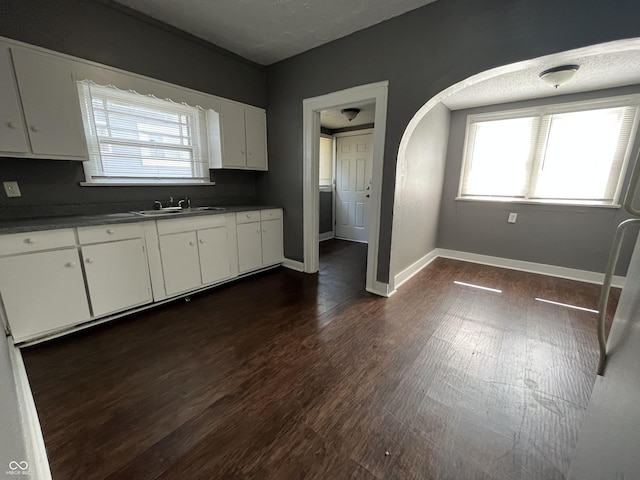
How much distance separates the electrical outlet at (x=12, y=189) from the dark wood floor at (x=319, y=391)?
Result: 47.5 inches

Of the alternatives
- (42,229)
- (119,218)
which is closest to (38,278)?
(42,229)

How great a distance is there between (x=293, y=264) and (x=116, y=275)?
6.63ft

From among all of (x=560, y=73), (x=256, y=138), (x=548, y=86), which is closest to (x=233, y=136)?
(x=256, y=138)

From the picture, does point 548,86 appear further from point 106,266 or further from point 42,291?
point 42,291

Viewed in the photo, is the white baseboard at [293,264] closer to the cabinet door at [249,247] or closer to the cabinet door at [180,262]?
the cabinet door at [249,247]

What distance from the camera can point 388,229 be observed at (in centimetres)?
272

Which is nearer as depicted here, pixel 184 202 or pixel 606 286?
pixel 606 286

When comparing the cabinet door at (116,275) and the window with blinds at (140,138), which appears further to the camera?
the window with blinds at (140,138)

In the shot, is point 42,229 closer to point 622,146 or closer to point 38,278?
point 38,278

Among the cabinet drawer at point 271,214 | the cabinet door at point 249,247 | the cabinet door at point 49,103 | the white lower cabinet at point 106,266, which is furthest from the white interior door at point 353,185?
the cabinet door at point 49,103

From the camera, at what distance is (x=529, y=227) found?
365 cm

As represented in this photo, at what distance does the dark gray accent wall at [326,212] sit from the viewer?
555 centimetres

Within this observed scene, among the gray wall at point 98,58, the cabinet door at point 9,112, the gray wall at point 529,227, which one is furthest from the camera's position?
the gray wall at point 529,227

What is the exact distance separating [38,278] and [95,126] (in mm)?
1407
